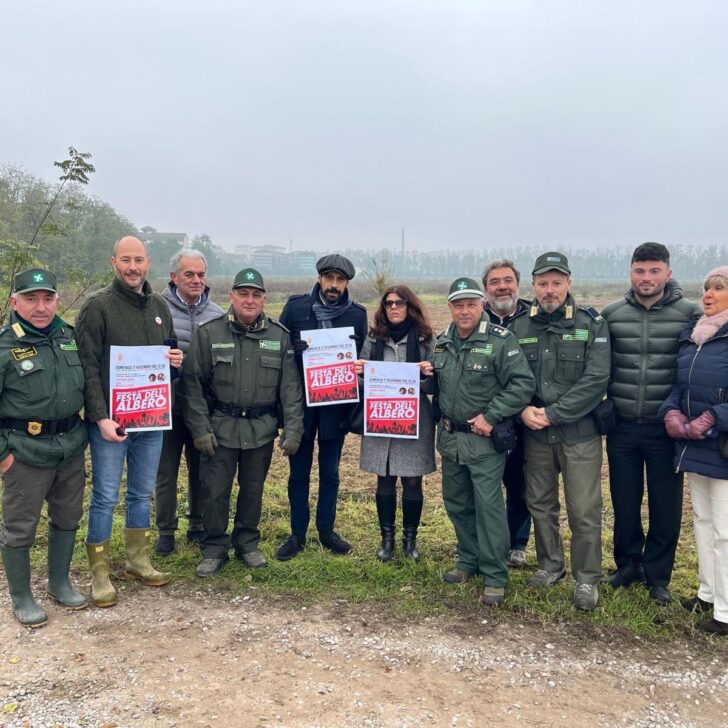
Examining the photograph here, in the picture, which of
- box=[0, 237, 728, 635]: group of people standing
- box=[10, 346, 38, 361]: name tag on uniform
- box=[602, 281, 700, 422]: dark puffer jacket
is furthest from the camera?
box=[602, 281, 700, 422]: dark puffer jacket

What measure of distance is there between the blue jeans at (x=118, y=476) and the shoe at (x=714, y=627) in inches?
172

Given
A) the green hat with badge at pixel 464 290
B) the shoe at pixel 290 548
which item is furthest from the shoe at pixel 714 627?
the shoe at pixel 290 548

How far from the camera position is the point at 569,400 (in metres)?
4.52

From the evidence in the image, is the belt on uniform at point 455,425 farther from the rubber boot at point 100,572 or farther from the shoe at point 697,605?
the rubber boot at point 100,572

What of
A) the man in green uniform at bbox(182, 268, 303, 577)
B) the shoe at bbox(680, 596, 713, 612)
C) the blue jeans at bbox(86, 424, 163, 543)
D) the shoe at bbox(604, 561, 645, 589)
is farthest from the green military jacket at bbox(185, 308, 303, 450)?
the shoe at bbox(680, 596, 713, 612)

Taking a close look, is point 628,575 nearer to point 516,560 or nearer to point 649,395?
point 516,560

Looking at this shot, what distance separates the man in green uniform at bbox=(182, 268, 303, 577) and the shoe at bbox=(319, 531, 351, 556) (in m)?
0.68

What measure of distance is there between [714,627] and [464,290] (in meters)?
3.04

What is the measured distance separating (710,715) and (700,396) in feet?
6.52

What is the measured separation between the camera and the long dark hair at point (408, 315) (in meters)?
5.12

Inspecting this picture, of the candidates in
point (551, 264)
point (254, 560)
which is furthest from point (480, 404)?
point (254, 560)

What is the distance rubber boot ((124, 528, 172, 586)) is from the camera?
5.07 m

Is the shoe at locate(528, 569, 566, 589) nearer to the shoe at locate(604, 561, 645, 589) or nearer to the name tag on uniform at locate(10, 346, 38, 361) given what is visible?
the shoe at locate(604, 561, 645, 589)

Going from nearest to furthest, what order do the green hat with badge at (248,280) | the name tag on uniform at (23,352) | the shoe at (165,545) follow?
1. the name tag on uniform at (23,352)
2. the green hat with badge at (248,280)
3. the shoe at (165,545)
